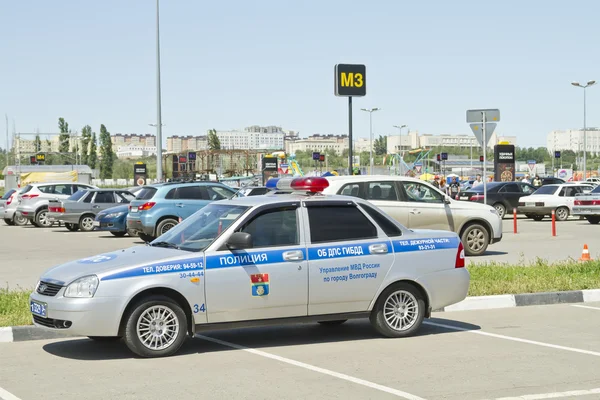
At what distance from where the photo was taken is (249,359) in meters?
8.15

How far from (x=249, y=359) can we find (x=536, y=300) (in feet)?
17.5

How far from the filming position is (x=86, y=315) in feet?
25.6

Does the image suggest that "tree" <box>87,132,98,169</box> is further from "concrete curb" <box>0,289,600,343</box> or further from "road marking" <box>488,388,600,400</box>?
"road marking" <box>488,388,600,400</box>

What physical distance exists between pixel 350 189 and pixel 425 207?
1.77 m

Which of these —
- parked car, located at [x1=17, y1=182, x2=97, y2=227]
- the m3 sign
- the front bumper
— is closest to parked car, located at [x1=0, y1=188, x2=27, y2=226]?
parked car, located at [x1=17, y1=182, x2=97, y2=227]

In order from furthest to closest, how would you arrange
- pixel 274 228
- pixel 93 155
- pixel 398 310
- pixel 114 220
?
pixel 93 155, pixel 114 220, pixel 398 310, pixel 274 228

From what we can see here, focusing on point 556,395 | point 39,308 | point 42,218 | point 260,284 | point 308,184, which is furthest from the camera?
point 42,218

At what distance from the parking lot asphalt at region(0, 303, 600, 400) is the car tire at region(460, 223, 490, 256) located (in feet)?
27.7

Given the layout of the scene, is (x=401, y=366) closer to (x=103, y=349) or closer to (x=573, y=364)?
(x=573, y=364)

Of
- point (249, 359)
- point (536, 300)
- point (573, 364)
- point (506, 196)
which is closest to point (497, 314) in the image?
point (536, 300)

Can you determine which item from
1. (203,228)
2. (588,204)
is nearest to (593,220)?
(588,204)

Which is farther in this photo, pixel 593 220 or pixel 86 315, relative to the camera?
pixel 593 220

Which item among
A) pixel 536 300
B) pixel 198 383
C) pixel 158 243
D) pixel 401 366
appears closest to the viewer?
pixel 198 383

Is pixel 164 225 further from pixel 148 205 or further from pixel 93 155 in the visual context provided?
pixel 93 155
